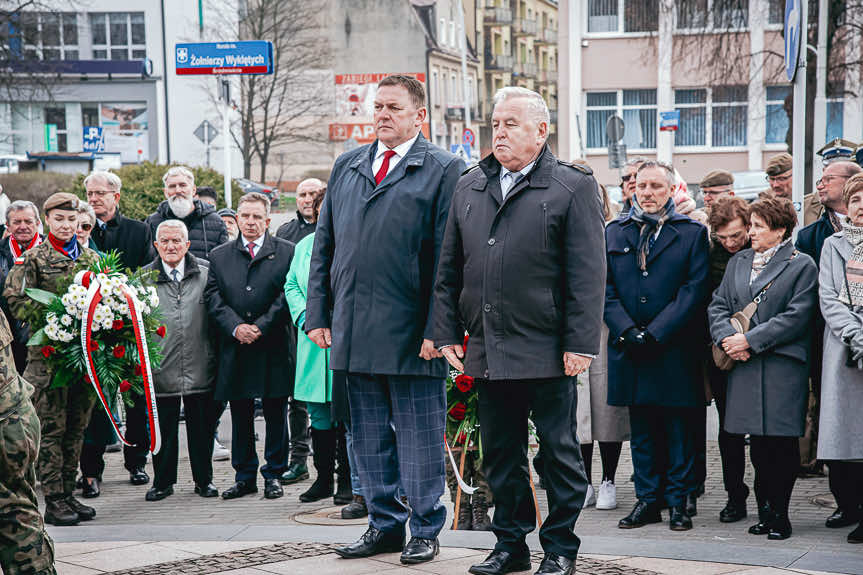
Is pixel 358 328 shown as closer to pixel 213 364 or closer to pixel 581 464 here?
pixel 581 464

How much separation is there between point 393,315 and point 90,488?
4.01 metres

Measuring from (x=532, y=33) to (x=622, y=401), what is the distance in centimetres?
7690

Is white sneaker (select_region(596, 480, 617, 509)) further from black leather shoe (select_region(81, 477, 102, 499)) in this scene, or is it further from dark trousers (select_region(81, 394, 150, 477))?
black leather shoe (select_region(81, 477, 102, 499))

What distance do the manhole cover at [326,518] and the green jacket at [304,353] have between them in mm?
793

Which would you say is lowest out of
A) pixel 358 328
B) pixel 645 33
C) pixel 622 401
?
pixel 622 401

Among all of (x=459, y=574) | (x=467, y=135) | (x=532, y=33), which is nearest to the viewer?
(x=459, y=574)

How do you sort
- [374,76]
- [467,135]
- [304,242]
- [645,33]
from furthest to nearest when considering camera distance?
[374,76] < [467,135] < [645,33] < [304,242]

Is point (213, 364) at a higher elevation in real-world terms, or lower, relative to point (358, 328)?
lower

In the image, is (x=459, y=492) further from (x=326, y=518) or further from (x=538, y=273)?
(x=538, y=273)

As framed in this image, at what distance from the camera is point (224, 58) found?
53.4ft

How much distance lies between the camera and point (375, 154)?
610 cm

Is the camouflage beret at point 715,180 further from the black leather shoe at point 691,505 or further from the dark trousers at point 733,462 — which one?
the black leather shoe at point 691,505

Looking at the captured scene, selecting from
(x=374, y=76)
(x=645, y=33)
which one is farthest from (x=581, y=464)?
(x=374, y=76)

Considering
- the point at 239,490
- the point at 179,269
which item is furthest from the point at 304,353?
the point at 179,269
